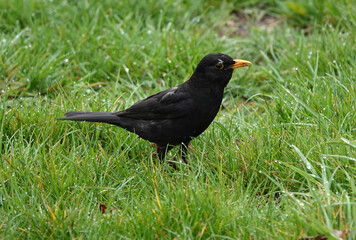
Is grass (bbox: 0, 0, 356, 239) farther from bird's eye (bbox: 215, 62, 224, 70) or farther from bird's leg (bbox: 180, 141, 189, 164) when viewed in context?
bird's eye (bbox: 215, 62, 224, 70)

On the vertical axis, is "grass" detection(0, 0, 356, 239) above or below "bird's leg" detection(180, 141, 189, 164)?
above

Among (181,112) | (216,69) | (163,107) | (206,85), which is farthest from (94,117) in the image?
(216,69)

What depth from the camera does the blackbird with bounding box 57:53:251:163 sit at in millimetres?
4055

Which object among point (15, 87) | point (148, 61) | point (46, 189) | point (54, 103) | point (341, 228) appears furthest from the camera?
point (148, 61)

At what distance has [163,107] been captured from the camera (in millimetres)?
4203

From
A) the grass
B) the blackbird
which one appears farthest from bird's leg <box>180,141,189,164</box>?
the grass

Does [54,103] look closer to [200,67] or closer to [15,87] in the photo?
[15,87]

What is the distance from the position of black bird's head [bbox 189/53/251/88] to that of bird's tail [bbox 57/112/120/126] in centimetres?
71

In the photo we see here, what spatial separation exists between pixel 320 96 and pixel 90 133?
6.32ft

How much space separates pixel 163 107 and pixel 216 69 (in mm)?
506

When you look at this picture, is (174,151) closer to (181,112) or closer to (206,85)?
(181,112)

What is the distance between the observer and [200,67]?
4.19 metres

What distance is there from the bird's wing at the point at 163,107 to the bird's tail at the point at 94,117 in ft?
0.20

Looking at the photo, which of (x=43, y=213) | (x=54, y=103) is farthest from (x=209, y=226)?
(x=54, y=103)
